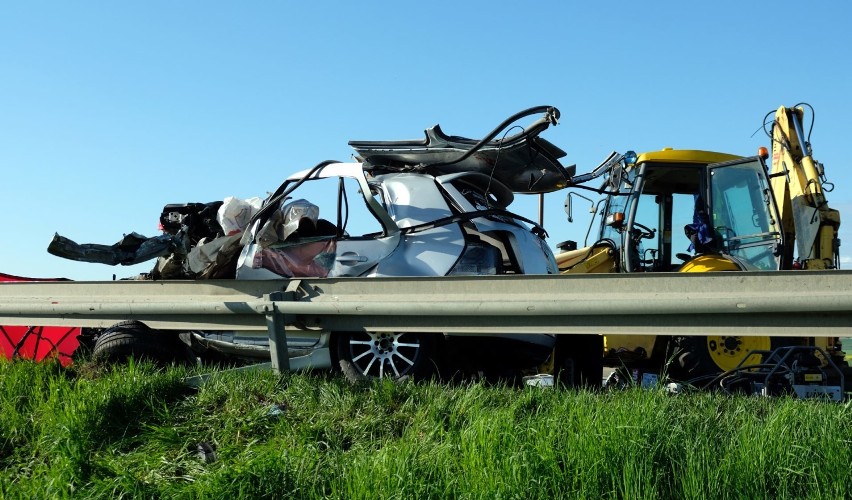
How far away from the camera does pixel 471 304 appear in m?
5.27

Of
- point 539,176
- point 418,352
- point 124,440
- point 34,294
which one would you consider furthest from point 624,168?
point 124,440

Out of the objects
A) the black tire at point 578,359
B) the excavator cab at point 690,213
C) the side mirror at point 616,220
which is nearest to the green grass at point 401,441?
the black tire at point 578,359

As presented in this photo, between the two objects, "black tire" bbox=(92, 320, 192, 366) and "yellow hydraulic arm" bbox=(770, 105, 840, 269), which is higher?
"yellow hydraulic arm" bbox=(770, 105, 840, 269)

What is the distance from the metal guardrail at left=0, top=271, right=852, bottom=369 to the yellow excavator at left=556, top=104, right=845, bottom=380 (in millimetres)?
4760

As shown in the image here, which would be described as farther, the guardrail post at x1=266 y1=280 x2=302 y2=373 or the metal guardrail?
the guardrail post at x1=266 y1=280 x2=302 y2=373

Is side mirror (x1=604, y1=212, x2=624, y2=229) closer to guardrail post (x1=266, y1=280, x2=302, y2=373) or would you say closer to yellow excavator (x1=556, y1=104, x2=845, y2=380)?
yellow excavator (x1=556, y1=104, x2=845, y2=380)

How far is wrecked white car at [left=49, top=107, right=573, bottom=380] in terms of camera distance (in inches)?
248

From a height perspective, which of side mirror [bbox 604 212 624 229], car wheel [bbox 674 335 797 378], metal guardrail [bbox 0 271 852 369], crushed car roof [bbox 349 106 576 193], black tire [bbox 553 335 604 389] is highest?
A: crushed car roof [bbox 349 106 576 193]

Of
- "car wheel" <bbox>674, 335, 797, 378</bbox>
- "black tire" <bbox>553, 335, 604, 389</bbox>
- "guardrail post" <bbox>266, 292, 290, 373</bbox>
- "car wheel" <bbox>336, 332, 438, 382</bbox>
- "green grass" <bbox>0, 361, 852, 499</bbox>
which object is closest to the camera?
"green grass" <bbox>0, 361, 852, 499</bbox>

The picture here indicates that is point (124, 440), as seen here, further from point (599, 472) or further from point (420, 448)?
point (599, 472)

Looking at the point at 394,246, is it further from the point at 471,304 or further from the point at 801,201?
Result: the point at 801,201

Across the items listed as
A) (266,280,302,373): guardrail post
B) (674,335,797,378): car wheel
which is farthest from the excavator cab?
(266,280,302,373): guardrail post

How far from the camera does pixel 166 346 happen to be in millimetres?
6742

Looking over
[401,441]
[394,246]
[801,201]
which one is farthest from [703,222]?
[401,441]
